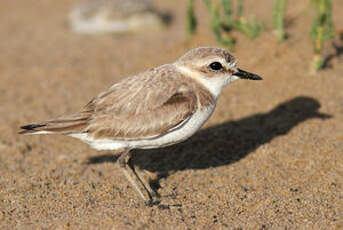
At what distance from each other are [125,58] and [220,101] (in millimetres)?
3400

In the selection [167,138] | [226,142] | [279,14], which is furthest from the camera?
[279,14]

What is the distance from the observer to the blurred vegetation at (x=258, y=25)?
6.64 m

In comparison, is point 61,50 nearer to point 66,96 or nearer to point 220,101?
point 66,96

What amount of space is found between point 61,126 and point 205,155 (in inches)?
79.8

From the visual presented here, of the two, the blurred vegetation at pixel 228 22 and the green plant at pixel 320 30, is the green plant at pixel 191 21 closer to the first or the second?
the blurred vegetation at pixel 228 22

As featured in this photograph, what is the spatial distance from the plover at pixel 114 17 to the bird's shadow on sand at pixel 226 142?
6.45 m

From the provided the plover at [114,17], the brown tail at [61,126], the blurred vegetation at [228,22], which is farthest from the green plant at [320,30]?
the plover at [114,17]

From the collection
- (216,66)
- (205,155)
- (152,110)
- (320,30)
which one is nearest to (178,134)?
(152,110)

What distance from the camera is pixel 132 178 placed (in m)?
4.69

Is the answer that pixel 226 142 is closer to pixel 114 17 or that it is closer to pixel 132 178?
pixel 132 178

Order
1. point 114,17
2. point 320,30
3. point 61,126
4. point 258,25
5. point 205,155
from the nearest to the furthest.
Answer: point 61,126 < point 205,155 < point 320,30 < point 258,25 < point 114,17

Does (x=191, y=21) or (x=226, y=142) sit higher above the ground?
(x=191, y=21)

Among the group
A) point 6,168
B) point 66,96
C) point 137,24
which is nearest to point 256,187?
point 6,168

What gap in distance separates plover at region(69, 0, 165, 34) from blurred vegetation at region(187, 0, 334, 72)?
402cm
